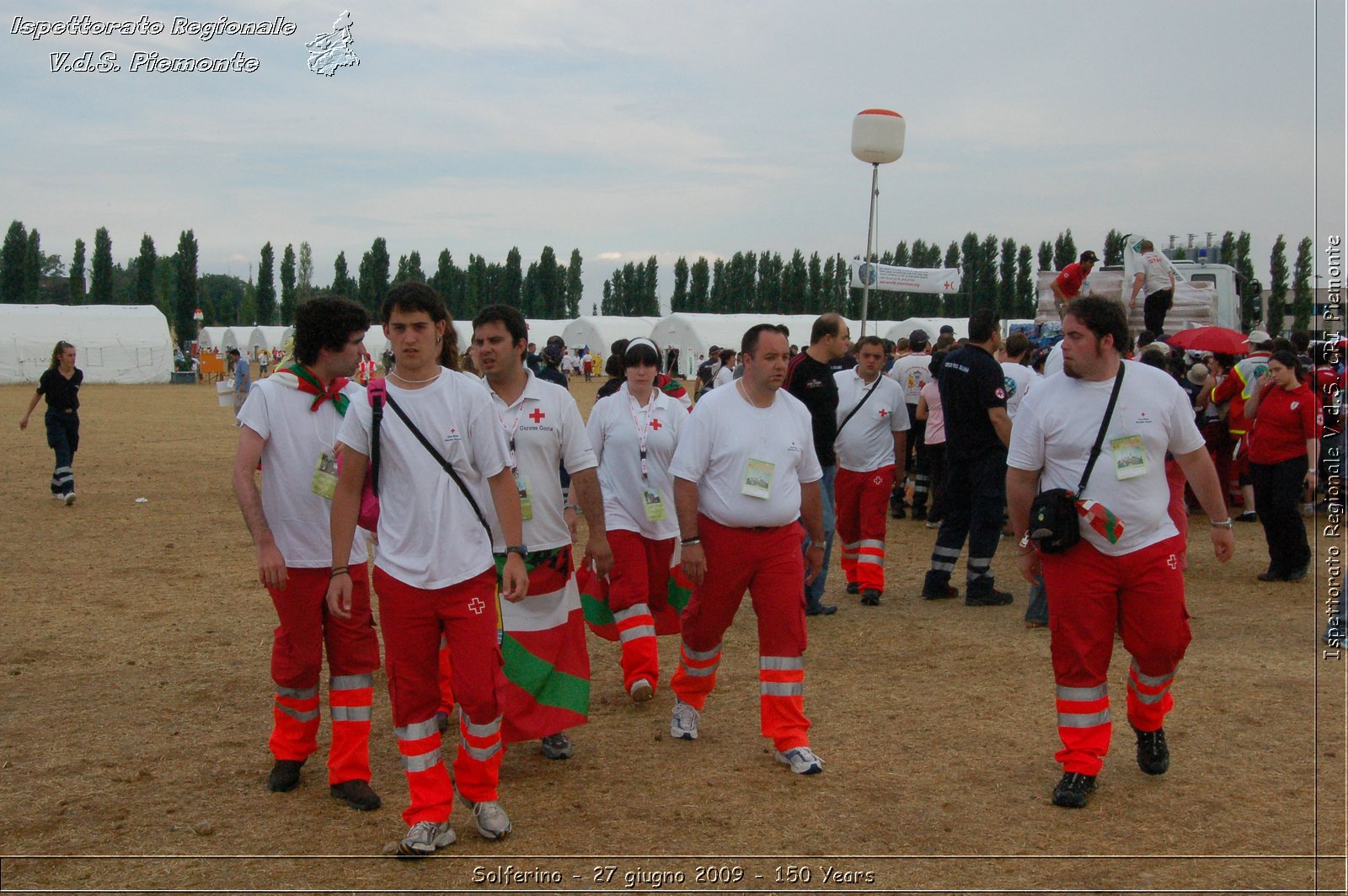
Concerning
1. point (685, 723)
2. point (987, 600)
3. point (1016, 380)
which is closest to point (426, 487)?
point (685, 723)

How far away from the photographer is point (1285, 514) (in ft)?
30.3

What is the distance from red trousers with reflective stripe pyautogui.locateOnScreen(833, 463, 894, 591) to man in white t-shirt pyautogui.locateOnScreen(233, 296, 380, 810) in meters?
4.71

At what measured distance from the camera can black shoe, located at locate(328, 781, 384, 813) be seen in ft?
14.9

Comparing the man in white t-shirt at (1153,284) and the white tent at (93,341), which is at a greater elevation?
the white tent at (93,341)

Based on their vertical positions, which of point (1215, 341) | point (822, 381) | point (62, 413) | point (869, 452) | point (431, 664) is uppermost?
point (1215, 341)

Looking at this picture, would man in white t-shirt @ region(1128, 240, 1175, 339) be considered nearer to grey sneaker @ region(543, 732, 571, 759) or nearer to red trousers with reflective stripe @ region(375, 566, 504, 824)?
grey sneaker @ region(543, 732, 571, 759)

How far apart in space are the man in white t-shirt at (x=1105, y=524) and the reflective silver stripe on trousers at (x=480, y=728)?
90.0 inches

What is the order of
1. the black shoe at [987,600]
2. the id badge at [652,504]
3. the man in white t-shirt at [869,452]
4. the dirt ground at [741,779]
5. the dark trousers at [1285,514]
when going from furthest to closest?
1. the dark trousers at [1285,514]
2. the man in white t-shirt at [869,452]
3. the black shoe at [987,600]
4. the id badge at [652,504]
5. the dirt ground at [741,779]

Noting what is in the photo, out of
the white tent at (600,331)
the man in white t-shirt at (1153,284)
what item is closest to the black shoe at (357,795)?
the man in white t-shirt at (1153,284)

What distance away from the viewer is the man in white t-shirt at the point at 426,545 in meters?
4.03

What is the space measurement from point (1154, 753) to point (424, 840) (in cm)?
309

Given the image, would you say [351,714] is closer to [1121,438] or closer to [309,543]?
[309,543]

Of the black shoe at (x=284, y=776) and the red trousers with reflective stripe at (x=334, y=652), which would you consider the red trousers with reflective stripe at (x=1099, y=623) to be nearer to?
the red trousers with reflective stripe at (x=334, y=652)

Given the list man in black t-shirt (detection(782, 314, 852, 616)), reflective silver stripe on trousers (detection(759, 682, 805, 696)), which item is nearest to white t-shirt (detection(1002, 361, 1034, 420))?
man in black t-shirt (detection(782, 314, 852, 616))
